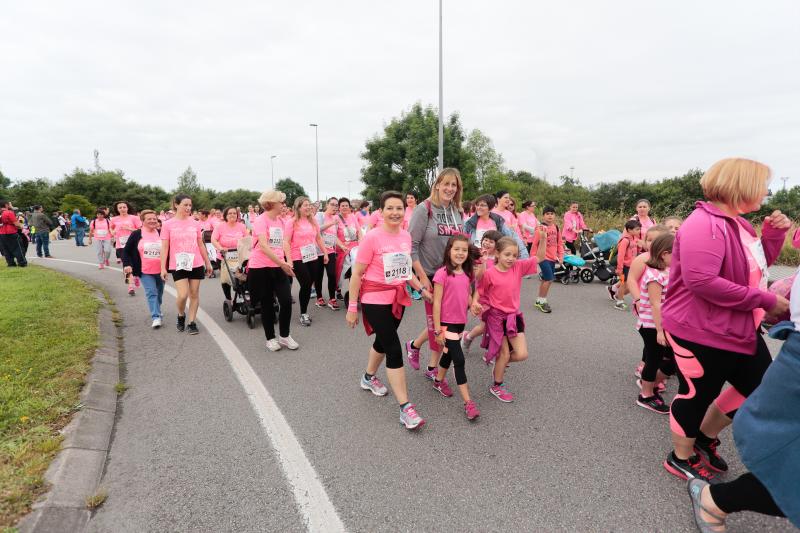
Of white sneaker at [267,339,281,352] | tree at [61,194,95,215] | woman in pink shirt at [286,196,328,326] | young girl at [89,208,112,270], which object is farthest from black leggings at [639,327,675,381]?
tree at [61,194,95,215]

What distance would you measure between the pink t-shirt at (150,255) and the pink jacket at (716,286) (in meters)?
6.80

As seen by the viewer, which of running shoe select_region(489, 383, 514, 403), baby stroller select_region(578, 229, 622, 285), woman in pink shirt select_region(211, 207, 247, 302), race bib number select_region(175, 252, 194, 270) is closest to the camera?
running shoe select_region(489, 383, 514, 403)

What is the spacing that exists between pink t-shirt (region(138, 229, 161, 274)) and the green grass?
1079 mm

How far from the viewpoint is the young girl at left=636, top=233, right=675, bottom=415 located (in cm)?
345

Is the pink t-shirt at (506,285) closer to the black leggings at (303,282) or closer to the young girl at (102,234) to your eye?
the black leggings at (303,282)

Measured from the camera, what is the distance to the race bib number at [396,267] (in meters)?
3.59

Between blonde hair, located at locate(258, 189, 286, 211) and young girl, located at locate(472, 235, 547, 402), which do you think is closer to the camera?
young girl, located at locate(472, 235, 547, 402)

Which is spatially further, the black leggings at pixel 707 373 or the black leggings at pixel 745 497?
the black leggings at pixel 707 373

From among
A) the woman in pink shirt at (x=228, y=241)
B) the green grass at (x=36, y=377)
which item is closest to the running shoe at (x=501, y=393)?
the green grass at (x=36, y=377)

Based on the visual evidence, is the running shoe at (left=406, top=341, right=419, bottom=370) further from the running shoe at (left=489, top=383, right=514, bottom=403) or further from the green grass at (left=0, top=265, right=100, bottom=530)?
the green grass at (left=0, top=265, right=100, bottom=530)

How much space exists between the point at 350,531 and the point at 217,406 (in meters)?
2.03

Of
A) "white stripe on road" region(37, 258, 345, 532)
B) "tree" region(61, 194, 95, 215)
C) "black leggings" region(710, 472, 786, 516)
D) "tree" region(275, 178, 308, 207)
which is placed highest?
"tree" region(275, 178, 308, 207)

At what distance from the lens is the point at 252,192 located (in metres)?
92.3

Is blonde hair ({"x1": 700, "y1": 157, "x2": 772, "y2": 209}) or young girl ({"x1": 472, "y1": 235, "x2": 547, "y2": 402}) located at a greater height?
blonde hair ({"x1": 700, "y1": 157, "x2": 772, "y2": 209})
